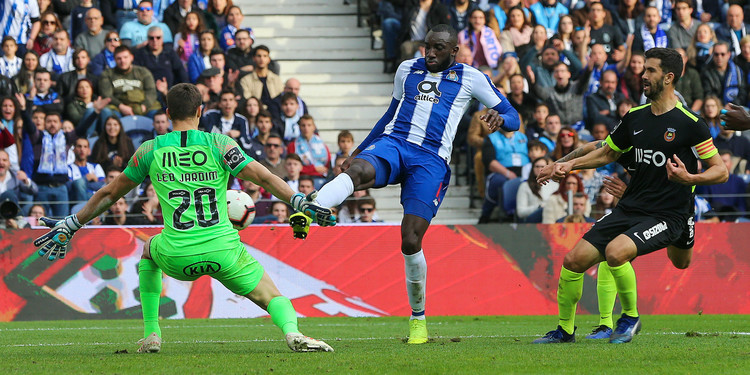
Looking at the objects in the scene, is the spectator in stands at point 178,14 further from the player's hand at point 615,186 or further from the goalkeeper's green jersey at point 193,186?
the goalkeeper's green jersey at point 193,186

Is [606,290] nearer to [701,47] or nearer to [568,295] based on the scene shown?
[568,295]

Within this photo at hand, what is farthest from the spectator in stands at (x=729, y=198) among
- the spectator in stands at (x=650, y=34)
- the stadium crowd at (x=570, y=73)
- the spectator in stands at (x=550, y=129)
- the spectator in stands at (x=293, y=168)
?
the spectator in stands at (x=293, y=168)

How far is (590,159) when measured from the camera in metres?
9.02

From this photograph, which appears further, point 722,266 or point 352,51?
point 352,51

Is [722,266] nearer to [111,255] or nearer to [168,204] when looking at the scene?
[111,255]

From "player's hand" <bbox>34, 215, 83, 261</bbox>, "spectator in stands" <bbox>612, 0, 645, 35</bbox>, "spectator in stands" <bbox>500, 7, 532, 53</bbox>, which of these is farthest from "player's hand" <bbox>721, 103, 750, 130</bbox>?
"spectator in stands" <bbox>612, 0, 645, 35</bbox>

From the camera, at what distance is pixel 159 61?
17.5m

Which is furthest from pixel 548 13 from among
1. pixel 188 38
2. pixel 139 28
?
pixel 139 28

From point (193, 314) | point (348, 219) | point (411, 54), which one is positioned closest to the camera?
point (193, 314)

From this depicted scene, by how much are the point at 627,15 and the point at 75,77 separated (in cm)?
989

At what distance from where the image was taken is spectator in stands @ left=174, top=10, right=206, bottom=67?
18.1 metres

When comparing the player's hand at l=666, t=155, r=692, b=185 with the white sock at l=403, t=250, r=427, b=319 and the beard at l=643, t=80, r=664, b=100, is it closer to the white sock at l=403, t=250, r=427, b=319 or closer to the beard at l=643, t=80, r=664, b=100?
the beard at l=643, t=80, r=664, b=100

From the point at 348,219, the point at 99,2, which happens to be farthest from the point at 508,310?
the point at 99,2

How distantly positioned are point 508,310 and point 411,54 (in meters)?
5.79
